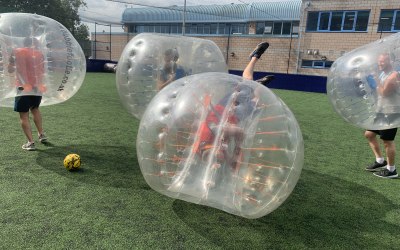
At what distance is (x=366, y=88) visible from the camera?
3963mm

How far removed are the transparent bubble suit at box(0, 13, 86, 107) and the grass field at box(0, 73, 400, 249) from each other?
95 centimetres

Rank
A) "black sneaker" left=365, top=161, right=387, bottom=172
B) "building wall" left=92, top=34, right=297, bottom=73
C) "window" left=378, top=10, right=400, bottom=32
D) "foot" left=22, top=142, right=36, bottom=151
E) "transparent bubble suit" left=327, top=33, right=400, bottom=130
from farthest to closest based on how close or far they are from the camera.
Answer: "building wall" left=92, top=34, right=297, bottom=73, "window" left=378, top=10, right=400, bottom=32, "black sneaker" left=365, top=161, right=387, bottom=172, "foot" left=22, top=142, right=36, bottom=151, "transparent bubble suit" left=327, top=33, right=400, bottom=130

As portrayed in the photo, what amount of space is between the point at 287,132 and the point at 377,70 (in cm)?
215

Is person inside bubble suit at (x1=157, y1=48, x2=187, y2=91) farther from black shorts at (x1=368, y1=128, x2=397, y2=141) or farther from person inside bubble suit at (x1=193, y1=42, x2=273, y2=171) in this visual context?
black shorts at (x1=368, y1=128, x2=397, y2=141)

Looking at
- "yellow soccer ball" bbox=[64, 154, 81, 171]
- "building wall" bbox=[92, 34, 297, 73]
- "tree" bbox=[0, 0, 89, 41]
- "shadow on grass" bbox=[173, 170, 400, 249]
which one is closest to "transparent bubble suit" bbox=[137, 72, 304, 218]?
"shadow on grass" bbox=[173, 170, 400, 249]

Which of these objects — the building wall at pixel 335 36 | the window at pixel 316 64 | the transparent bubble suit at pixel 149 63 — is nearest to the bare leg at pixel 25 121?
the transparent bubble suit at pixel 149 63

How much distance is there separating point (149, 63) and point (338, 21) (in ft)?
69.9

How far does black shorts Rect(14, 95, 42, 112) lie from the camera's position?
4.33 m

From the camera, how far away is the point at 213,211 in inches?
126

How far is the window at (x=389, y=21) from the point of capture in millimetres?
20125

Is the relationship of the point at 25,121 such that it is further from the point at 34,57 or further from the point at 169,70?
the point at 169,70

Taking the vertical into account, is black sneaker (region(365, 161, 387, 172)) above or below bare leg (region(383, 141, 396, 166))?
below

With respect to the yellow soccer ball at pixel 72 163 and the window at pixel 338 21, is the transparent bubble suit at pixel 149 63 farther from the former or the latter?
the window at pixel 338 21

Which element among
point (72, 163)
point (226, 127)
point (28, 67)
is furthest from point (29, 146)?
point (226, 127)
